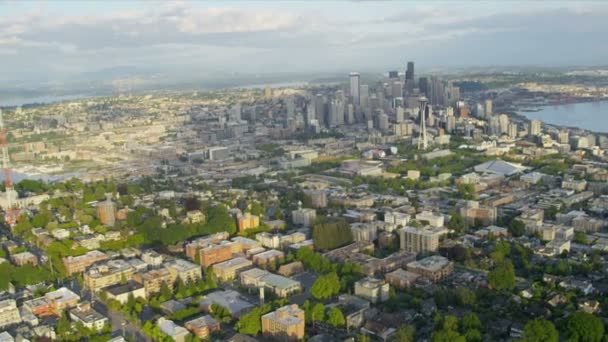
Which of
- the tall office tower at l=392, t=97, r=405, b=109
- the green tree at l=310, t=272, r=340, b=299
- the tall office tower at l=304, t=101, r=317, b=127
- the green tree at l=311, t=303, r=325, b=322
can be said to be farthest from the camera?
the tall office tower at l=392, t=97, r=405, b=109

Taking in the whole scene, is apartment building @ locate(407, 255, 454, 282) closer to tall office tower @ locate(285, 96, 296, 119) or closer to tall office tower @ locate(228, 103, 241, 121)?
tall office tower @ locate(285, 96, 296, 119)

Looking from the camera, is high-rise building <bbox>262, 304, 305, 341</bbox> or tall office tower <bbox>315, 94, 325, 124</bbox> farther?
tall office tower <bbox>315, 94, 325, 124</bbox>

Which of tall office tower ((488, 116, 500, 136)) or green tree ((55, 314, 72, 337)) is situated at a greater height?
tall office tower ((488, 116, 500, 136))

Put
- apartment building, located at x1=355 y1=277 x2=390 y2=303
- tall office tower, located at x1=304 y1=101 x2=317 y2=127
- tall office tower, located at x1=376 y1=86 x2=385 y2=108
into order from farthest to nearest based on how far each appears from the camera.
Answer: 1. tall office tower, located at x1=376 y1=86 x2=385 y2=108
2. tall office tower, located at x1=304 y1=101 x2=317 y2=127
3. apartment building, located at x1=355 y1=277 x2=390 y2=303

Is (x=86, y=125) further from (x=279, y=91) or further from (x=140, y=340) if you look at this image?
(x=140, y=340)

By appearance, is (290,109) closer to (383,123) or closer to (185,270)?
(383,123)

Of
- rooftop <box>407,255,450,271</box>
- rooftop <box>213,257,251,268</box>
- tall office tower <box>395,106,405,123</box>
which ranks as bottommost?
rooftop <box>213,257,251,268</box>

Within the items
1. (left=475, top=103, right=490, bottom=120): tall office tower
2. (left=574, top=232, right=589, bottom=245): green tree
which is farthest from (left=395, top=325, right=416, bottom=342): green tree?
(left=475, top=103, right=490, bottom=120): tall office tower

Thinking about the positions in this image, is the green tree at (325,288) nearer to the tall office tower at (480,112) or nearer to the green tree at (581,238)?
the green tree at (581,238)

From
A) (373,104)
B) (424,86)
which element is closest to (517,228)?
(373,104)
